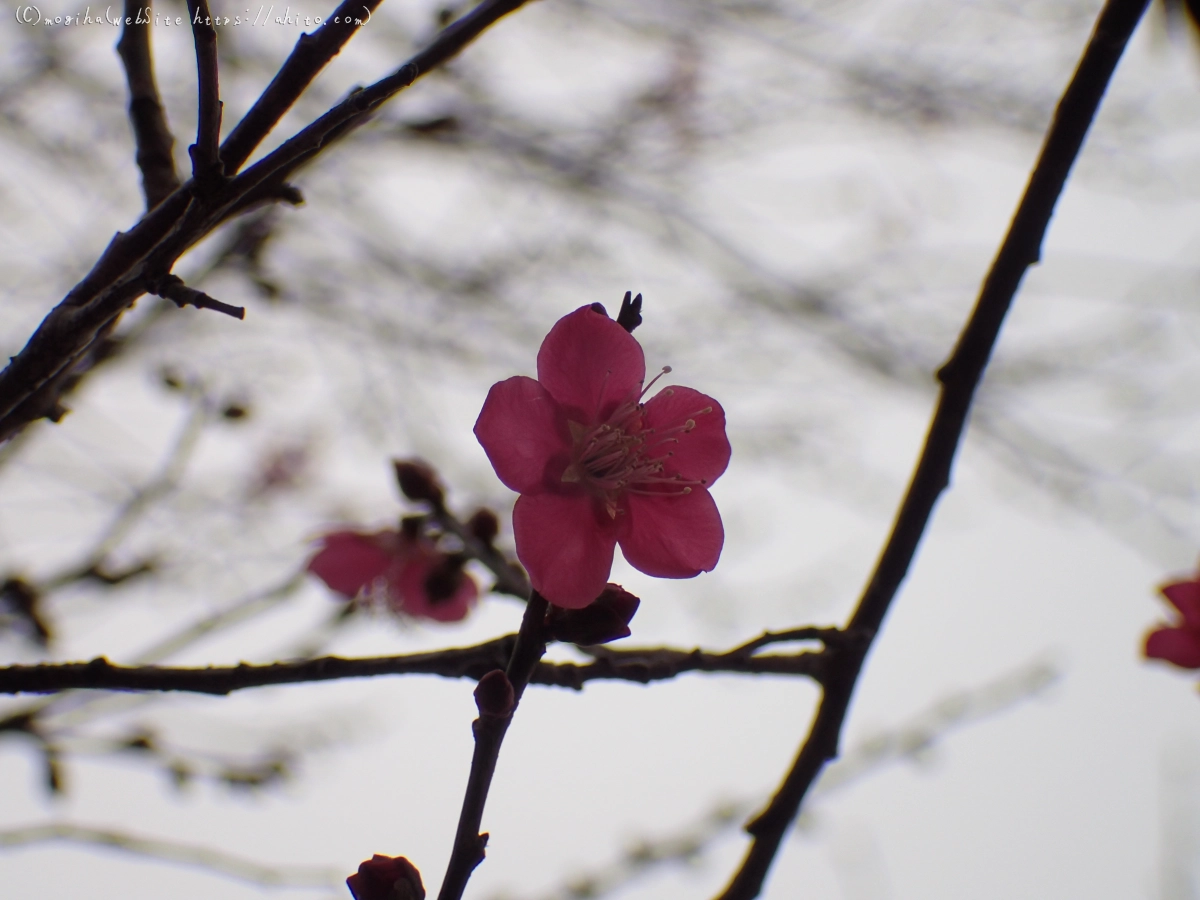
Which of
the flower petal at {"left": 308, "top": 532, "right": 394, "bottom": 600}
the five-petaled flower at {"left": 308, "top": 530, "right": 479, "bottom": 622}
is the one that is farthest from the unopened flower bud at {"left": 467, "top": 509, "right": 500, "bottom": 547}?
the flower petal at {"left": 308, "top": 532, "right": 394, "bottom": 600}

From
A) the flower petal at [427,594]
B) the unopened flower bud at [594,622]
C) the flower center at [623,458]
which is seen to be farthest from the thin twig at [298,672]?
the flower petal at [427,594]

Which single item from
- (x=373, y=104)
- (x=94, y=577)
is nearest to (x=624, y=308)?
(x=373, y=104)

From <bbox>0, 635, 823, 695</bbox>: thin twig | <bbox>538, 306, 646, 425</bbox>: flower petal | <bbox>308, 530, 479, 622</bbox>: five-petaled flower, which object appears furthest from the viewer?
<bbox>308, 530, 479, 622</bbox>: five-petaled flower

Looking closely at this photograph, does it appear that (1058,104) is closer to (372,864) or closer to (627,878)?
(372,864)

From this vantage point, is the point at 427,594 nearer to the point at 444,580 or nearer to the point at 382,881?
the point at 444,580

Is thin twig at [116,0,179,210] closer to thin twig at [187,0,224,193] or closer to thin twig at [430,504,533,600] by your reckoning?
thin twig at [187,0,224,193]

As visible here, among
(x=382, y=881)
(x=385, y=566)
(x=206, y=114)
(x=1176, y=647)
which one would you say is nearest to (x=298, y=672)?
(x=382, y=881)
